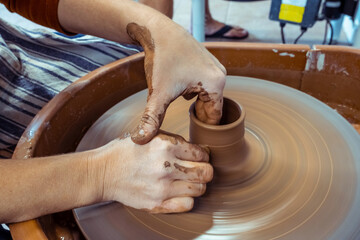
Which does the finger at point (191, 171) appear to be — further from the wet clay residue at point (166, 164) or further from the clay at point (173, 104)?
the clay at point (173, 104)

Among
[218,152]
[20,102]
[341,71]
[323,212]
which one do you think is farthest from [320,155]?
[20,102]

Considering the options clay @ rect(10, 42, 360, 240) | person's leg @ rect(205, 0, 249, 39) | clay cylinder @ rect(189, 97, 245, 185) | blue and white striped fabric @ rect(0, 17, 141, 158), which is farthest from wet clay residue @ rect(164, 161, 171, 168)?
person's leg @ rect(205, 0, 249, 39)

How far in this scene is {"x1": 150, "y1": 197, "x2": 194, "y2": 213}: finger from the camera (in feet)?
2.39

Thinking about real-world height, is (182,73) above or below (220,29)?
above

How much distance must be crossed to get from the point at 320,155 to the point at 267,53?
1.44 feet

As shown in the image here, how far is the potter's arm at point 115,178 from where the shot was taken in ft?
2.26

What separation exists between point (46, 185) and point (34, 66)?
67cm

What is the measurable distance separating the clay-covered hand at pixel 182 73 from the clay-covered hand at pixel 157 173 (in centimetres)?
9

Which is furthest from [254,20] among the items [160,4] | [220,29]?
[160,4]

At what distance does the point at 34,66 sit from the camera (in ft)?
4.01

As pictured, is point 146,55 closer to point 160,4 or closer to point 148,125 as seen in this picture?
point 148,125

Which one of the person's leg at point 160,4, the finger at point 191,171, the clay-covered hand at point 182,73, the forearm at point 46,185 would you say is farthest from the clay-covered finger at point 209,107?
the person's leg at point 160,4

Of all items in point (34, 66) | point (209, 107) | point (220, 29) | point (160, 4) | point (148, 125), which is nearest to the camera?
point (148, 125)

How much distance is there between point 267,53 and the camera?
115cm
